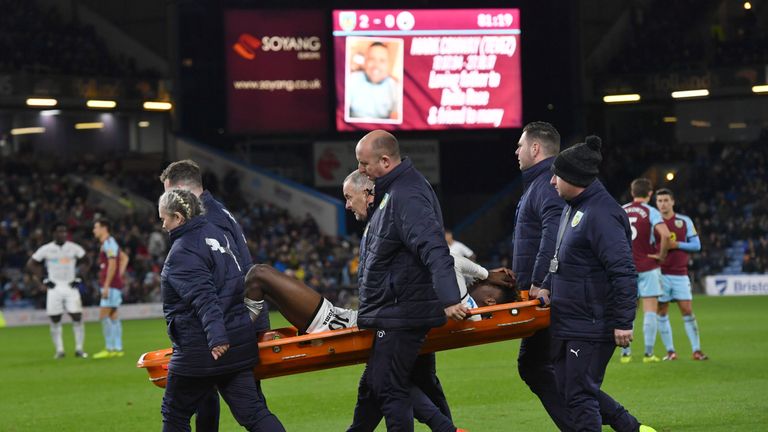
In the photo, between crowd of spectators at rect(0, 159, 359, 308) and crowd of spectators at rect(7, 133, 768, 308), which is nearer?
crowd of spectators at rect(0, 159, 359, 308)

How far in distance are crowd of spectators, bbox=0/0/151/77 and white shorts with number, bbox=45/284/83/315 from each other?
20.8 metres

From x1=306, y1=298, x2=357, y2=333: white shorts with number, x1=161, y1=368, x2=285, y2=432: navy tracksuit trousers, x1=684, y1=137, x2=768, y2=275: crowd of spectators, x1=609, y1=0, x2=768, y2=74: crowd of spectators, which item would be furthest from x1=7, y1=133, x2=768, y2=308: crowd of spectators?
x1=161, y1=368, x2=285, y2=432: navy tracksuit trousers

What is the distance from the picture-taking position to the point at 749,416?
11.3 metres

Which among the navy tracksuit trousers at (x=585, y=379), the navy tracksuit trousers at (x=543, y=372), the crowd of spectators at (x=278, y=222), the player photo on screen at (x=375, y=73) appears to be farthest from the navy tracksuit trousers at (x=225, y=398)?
the player photo on screen at (x=375, y=73)

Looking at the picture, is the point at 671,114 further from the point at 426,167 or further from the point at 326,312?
the point at 326,312

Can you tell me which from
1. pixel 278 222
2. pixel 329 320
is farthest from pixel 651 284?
pixel 278 222

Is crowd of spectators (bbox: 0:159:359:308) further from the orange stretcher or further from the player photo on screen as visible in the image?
the orange stretcher

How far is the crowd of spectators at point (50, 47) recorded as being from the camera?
41188mm

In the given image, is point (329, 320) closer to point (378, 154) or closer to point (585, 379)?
point (378, 154)

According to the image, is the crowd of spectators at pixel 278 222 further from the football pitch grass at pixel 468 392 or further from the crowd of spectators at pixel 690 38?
the football pitch grass at pixel 468 392

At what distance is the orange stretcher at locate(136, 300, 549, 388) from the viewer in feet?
27.9

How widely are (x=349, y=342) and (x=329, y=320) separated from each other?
1.23 feet

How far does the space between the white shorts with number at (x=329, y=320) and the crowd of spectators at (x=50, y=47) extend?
33571 mm

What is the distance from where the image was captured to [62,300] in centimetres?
2105
